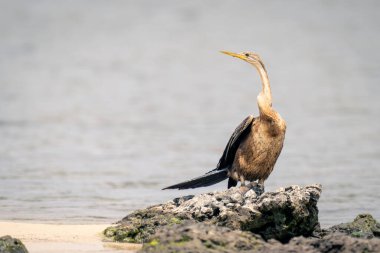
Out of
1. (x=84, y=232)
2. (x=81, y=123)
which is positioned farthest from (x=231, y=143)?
(x=81, y=123)

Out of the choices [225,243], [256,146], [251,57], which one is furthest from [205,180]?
[225,243]

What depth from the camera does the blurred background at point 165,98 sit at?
15.2 m

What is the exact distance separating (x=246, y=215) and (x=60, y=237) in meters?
1.83

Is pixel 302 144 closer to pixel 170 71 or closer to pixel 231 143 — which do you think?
pixel 231 143

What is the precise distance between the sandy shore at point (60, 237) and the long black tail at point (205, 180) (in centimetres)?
101

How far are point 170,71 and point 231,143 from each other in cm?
2235

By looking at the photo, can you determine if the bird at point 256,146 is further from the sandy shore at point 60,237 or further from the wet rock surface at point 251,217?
the sandy shore at point 60,237

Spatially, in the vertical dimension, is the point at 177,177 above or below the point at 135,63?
below

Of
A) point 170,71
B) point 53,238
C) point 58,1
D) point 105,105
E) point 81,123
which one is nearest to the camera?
point 53,238

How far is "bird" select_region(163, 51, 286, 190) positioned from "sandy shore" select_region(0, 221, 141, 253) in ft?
4.65

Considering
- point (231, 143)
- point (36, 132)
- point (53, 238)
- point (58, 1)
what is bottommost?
point (53, 238)

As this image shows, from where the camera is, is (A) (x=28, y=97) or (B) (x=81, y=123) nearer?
(B) (x=81, y=123)

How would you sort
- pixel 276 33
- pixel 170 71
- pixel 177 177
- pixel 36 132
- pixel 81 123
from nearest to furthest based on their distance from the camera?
pixel 177 177 < pixel 36 132 < pixel 81 123 < pixel 170 71 < pixel 276 33

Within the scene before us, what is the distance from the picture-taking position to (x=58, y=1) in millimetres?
47281
